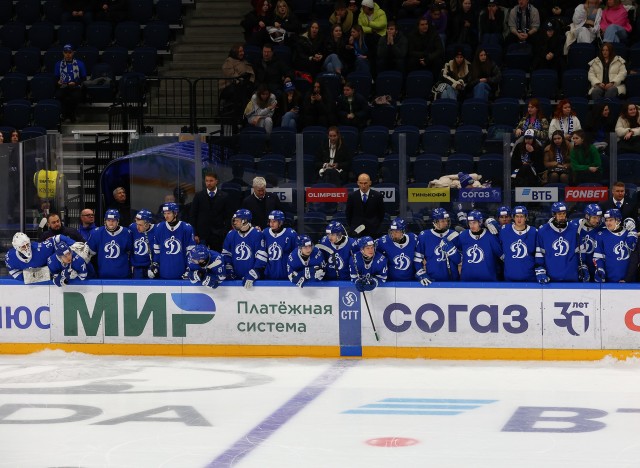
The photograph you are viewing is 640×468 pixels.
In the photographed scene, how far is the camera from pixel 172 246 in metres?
11.9

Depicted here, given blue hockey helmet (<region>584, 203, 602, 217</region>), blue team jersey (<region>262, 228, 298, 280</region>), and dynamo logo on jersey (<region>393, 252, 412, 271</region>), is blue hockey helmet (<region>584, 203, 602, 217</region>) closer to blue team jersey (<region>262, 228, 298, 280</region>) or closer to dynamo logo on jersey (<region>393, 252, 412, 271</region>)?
dynamo logo on jersey (<region>393, 252, 412, 271</region>)

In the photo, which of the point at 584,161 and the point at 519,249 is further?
the point at 584,161

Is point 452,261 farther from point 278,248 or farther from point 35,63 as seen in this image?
point 35,63

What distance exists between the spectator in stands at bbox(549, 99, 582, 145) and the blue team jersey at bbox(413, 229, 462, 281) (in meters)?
2.41

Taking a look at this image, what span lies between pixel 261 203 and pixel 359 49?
3752 mm

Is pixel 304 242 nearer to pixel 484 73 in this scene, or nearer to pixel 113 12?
pixel 484 73

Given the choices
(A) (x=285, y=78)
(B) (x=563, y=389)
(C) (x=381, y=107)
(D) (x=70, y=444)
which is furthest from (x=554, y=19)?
(D) (x=70, y=444)

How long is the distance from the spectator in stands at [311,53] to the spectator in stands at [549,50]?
2.82 metres

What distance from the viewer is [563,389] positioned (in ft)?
32.8

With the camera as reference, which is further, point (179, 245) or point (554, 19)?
point (554, 19)

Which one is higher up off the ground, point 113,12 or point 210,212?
point 113,12

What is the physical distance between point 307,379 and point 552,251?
2690 mm

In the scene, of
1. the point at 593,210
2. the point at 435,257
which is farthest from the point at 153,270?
the point at 593,210

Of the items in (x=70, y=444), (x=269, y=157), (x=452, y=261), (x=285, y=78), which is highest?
(x=285, y=78)
